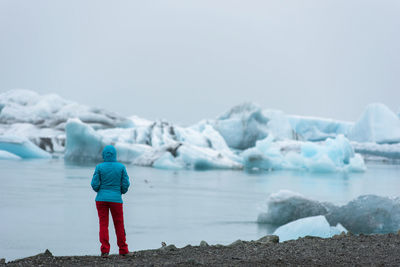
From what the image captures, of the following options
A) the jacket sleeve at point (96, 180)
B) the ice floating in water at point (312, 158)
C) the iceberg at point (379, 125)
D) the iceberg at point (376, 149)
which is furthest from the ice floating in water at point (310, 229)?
the iceberg at point (379, 125)

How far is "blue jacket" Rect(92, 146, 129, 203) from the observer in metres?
3.78

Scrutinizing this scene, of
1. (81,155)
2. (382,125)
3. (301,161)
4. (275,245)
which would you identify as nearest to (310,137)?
(382,125)

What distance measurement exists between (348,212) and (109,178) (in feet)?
17.2

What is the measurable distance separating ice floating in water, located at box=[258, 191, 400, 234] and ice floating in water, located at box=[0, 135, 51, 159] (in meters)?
19.6

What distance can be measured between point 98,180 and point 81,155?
2334cm

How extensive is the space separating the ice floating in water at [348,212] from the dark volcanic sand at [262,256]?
292 centimetres

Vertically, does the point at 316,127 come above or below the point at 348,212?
above

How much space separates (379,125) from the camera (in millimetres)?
40688

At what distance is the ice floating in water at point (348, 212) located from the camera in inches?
298

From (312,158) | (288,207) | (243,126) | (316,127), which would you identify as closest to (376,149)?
(316,127)

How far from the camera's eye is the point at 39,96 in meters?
39.3

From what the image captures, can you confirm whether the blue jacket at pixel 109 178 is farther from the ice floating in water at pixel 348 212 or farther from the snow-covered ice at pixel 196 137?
the snow-covered ice at pixel 196 137

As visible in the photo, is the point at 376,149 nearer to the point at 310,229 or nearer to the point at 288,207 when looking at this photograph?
the point at 288,207

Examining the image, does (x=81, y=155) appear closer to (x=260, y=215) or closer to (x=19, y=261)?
(x=260, y=215)
